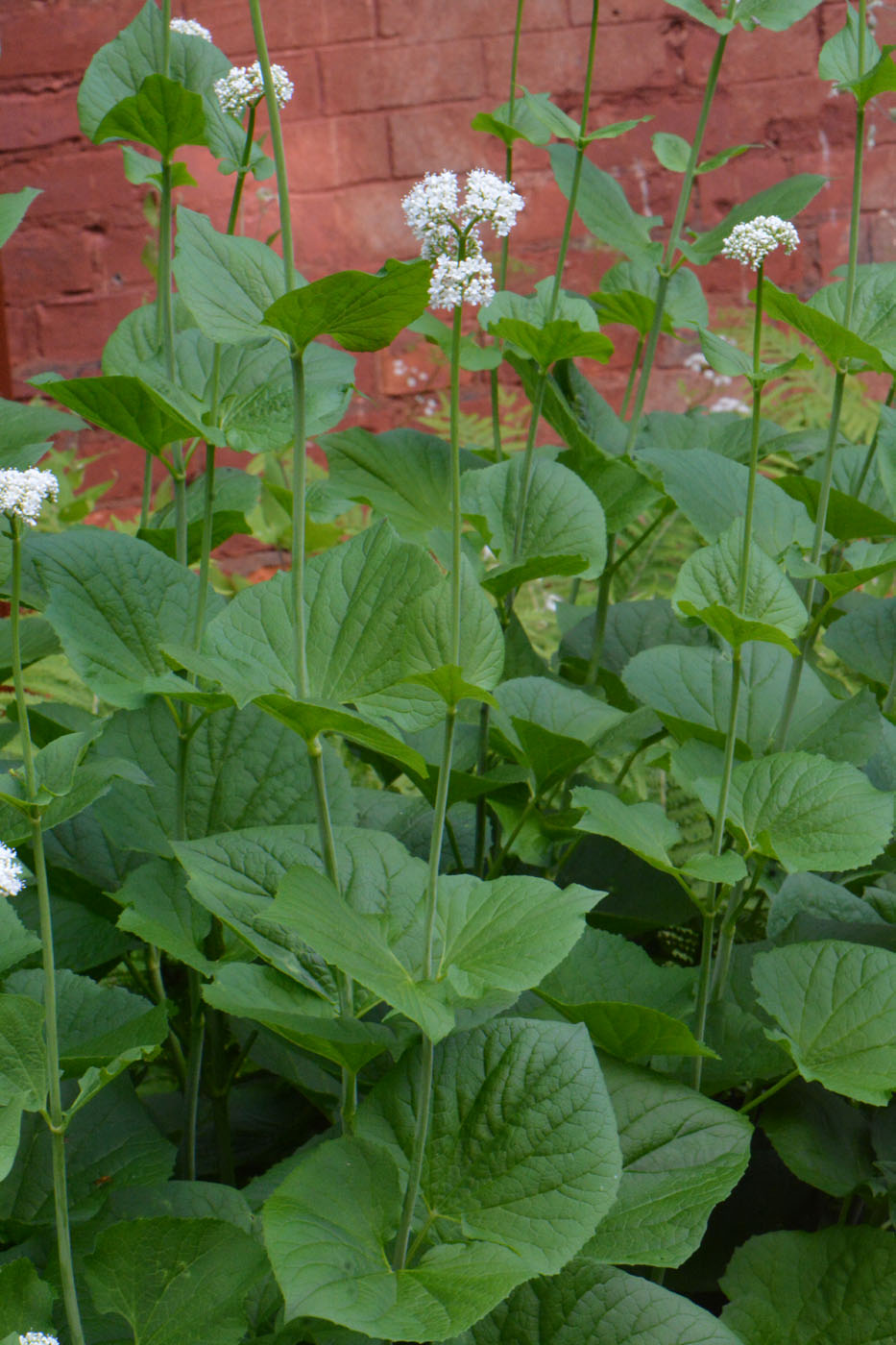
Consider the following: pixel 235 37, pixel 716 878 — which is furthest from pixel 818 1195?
pixel 235 37

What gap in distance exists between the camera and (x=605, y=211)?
2.96 ft

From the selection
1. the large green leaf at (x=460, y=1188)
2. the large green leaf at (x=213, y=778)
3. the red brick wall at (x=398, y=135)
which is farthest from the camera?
the red brick wall at (x=398, y=135)

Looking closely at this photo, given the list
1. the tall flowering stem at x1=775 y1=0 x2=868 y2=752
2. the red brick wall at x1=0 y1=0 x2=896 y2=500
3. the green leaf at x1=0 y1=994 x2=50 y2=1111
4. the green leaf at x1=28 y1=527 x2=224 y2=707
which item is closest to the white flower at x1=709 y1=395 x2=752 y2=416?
the red brick wall at x1=0 y1=0 x2=896 y2=500

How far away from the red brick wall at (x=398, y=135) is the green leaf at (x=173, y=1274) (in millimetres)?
1922

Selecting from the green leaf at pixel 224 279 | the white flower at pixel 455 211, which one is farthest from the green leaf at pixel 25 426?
the white flower at pixel 455 211

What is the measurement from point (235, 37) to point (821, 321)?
2007 mm

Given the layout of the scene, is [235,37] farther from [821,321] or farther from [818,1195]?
[818,1195]

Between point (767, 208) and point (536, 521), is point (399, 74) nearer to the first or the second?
point (767, 208)

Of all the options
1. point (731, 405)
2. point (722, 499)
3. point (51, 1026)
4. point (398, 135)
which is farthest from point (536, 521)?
point (398, 135)

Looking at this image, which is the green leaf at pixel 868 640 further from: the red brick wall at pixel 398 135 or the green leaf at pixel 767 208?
the red brick wall at pixel 398 135

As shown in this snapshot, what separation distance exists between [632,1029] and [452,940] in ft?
0.37

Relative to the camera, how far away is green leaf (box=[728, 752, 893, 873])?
1.84ft

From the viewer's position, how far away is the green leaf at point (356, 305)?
441 mm

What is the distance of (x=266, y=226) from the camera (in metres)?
2.32
